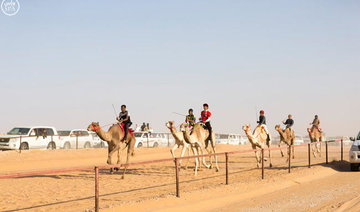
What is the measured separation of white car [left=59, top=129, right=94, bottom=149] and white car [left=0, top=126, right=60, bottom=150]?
32.4 inches

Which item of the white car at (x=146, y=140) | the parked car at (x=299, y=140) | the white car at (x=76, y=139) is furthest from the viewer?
the parked car at (x=299, y=140)

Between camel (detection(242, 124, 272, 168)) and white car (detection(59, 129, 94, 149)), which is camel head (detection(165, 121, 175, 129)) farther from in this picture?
white car (detection(59, 129, 94, 149))

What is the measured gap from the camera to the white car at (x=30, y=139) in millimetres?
30938

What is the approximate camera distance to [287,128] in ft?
89.4

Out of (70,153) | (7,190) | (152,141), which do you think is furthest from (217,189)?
(152,141)

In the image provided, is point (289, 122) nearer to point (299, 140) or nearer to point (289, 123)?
point (289, 123)

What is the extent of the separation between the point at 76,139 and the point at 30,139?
153 inches

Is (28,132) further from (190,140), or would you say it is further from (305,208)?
(305,208)

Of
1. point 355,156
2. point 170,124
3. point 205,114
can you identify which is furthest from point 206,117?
point 355,156

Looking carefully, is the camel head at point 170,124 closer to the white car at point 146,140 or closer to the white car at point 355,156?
the white car at point 355,156

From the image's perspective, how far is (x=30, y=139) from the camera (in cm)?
3225

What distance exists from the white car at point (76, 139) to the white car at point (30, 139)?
0.82 m

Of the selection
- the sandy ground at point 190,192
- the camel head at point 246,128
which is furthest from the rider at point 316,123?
the camel head at point 246,128

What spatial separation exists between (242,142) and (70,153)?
105 feet
